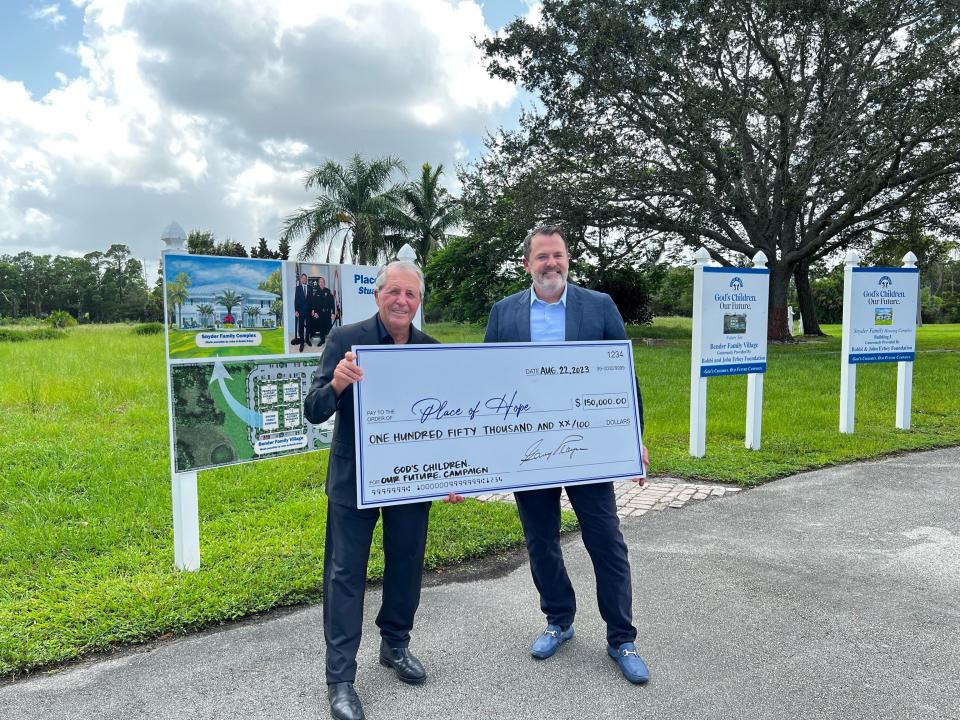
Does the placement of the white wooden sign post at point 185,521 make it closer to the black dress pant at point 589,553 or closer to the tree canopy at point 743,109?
the black dress pant at point 589,553

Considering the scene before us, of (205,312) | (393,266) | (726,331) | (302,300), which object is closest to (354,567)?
(393,266)

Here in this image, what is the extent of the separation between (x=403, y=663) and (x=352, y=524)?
2.42ft

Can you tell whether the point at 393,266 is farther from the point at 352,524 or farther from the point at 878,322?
the point at 878,322

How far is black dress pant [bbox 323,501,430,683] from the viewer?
2947 millimetres

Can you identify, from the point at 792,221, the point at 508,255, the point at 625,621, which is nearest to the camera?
the point at 625,621

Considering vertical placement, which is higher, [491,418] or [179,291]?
[179,291]

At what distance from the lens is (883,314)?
30.5 ft

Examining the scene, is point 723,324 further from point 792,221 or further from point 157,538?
point 792,221

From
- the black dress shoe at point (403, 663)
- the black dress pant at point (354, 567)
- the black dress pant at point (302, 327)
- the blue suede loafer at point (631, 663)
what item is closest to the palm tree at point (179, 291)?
the black dress pant at point (302, 327)

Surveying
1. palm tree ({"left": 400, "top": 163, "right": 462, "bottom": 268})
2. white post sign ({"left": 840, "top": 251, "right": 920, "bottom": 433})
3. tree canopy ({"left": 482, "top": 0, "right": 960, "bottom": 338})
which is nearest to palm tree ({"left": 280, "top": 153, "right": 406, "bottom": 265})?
palm tree ({"left": 400, "top": 163, "right": 462, "bottom": 268})

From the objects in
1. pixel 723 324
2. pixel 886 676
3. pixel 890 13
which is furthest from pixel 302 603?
pixel 890 13

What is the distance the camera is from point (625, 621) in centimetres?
324

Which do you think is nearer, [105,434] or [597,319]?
[597,319]

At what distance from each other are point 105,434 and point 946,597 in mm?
8538
